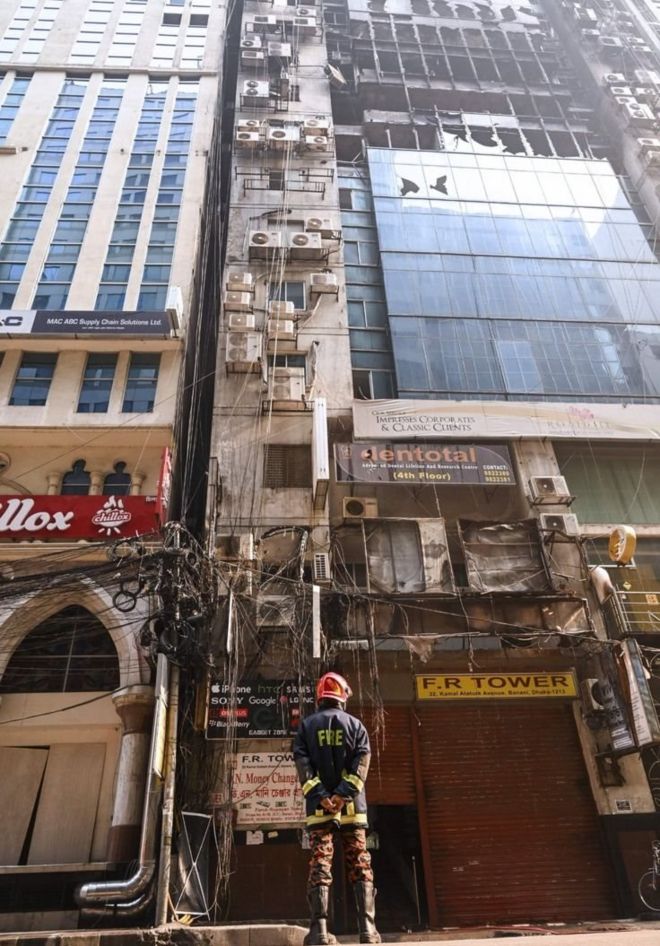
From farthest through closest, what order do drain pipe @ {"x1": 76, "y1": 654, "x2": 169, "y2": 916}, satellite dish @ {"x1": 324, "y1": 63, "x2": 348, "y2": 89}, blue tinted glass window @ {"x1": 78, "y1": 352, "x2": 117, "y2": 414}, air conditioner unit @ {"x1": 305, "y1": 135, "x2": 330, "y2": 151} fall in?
1. satellite dish @ {"x1": 324, "y1": 63, "x2": 348, "y2": 89}
2. air conditioner unit @ {"x1": 305, "y1": 135, "x2": 330, "y2": 151}
3. blue tinted glass window @ {"x1": 78, "y1": 352, "x2": 117, "y2": 414}
4. drain pipe @ {"x1": 76, "y1": 654, "x2": 169, "y2": 916}

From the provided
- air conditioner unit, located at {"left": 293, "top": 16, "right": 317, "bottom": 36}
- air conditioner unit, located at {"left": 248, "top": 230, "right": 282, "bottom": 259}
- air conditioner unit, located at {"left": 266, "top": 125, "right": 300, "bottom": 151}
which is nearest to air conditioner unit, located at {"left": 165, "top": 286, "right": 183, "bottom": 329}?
air conditioner unit, located at {"left": 248, "top": 230, "right": 282, "bottom": 259}

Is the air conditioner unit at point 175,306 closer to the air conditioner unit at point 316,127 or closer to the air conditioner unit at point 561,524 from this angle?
the air conditioner unit at point 561,524

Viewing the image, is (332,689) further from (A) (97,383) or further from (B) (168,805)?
(A) (97,383)

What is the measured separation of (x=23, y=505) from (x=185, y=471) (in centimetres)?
453

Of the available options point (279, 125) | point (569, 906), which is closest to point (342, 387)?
point (569, 906)

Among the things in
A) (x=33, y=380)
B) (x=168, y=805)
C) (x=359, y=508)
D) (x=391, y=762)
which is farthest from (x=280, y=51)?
(x=168, y=805)

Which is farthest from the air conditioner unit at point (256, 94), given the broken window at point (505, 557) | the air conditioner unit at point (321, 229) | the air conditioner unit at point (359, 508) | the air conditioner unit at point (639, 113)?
the broken window at point (505, 557)

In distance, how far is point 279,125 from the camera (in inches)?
1083

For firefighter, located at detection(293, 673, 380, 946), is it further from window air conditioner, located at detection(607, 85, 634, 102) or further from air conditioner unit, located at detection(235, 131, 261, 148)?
window air conditioner, located at detection(607, 85, 634, 102)

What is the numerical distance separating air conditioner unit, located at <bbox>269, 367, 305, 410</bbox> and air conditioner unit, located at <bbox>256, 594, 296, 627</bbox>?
6554 mm

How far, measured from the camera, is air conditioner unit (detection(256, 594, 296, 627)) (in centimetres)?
1320

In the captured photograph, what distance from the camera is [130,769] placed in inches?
488

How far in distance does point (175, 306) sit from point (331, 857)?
15637 mm

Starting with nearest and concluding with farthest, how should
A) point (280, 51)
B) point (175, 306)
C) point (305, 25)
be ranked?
point (175, 306), point (280, 51), point (305, 25)
